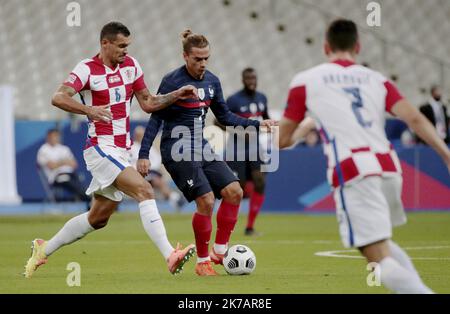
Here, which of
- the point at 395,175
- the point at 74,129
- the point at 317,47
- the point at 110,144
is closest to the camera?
the point at 395,175

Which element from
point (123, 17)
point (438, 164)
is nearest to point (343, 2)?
point (123, 17)

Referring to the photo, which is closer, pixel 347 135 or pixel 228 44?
pixel 347 135

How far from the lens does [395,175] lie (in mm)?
6445

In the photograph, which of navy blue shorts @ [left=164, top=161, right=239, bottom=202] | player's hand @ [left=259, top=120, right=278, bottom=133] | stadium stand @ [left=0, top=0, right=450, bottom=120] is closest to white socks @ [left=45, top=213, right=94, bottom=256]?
navy blue shorts @ [left=164, top=161, right=239, bottom=202]

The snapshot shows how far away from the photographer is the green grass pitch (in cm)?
845

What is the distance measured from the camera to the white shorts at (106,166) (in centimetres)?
935

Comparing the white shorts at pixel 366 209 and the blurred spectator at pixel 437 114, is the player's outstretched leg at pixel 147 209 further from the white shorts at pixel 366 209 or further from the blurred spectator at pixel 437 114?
the blurred spectator at pixel 437 114

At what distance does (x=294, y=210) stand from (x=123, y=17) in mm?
A: 7979

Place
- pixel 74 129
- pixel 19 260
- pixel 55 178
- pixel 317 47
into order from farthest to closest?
1. pixel 317 47
2. pixel 74 129
3. pixel 55 178
4. pixel 19 260

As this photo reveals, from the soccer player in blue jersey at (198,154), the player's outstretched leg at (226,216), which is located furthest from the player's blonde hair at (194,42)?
the player's outstretched leg at (226,216)

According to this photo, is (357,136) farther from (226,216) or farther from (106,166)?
(226,216)

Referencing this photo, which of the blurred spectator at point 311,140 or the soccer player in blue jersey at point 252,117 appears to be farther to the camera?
the blurred spectator at point 311,140

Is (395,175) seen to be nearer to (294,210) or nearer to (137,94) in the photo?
(137,94)

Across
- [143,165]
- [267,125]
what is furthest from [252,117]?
[267,125]
